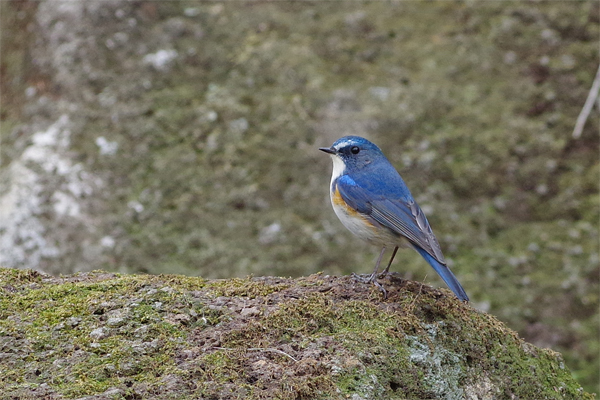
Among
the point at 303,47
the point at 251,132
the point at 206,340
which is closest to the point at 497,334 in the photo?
the point at 206,340

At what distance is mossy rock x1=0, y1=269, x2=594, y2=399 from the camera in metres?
2.96

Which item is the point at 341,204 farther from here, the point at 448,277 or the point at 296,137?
the point at 296,137

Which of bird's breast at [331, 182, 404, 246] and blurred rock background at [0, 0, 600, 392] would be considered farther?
blurred rock background at [0, 0, 600, 392]

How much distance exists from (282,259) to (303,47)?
369 centimetres

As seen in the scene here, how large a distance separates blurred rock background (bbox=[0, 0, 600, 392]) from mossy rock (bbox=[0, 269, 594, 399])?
114 inches

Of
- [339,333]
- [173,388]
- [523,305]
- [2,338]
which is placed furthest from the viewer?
[523,305]

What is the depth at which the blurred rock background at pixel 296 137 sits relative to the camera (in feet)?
22.9

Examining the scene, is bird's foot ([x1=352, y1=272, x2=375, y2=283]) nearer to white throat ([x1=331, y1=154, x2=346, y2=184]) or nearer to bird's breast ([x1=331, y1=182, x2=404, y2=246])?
bird's breast ([x1=331, y1=182, x2=404, y2=246])

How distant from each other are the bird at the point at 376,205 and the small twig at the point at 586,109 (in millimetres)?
4243

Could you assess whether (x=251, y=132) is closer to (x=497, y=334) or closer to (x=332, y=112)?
(x=332, y=112)

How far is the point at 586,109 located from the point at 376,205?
4914 mm

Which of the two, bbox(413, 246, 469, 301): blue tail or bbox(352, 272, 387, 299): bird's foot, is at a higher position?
bbox(413, 246, 469, 301): blue tail

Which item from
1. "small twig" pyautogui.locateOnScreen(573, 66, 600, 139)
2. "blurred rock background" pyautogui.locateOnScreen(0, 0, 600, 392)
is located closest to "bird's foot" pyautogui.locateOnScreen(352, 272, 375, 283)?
"blurred rock background" pyautogui.locateOnScreen(0, 0, 600, 392)

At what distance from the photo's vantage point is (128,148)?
7883 millimetres
